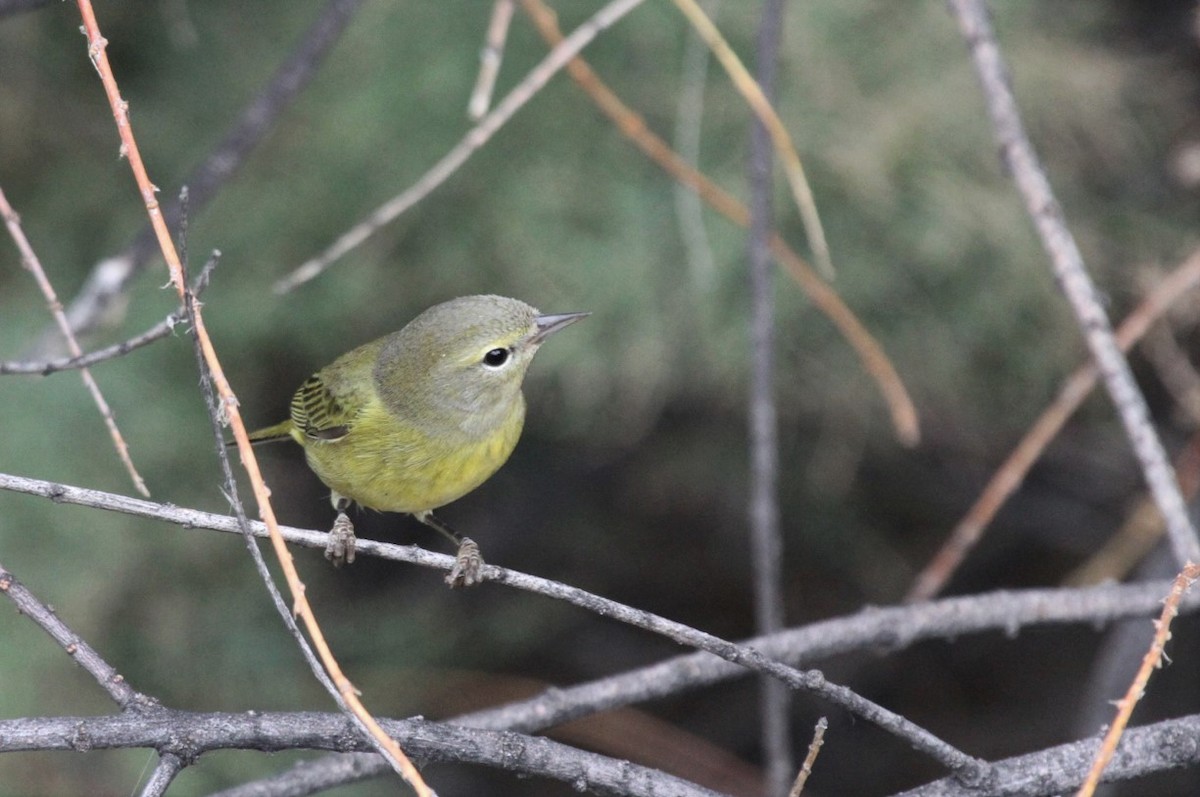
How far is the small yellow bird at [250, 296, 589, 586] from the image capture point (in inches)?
120

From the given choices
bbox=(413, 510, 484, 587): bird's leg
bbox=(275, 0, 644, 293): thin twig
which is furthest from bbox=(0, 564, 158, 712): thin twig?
bbox=(275, 0, 644, 293): thin twig

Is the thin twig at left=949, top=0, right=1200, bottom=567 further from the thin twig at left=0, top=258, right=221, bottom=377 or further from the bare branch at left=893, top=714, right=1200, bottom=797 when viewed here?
the thin twig at left=0, top=258, right=221, bottom=377

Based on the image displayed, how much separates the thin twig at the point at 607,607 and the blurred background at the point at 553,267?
234cm

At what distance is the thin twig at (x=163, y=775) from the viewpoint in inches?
66.7

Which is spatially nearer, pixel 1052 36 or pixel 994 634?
pixel 1052 36

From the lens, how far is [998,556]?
5.52m

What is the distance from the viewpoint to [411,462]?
307cm

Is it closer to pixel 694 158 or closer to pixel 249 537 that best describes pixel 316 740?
pixel 249 537

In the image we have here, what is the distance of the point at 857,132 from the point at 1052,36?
94 centimetres

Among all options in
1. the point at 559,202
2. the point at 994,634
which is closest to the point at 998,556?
the point at 994,634

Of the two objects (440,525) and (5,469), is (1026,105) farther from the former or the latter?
(5,469)

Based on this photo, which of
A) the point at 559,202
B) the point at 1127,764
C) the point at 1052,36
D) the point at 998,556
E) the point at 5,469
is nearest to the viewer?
the point at 1127,764

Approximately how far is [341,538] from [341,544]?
11mm

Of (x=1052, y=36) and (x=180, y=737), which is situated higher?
(x=1052, y=36)
